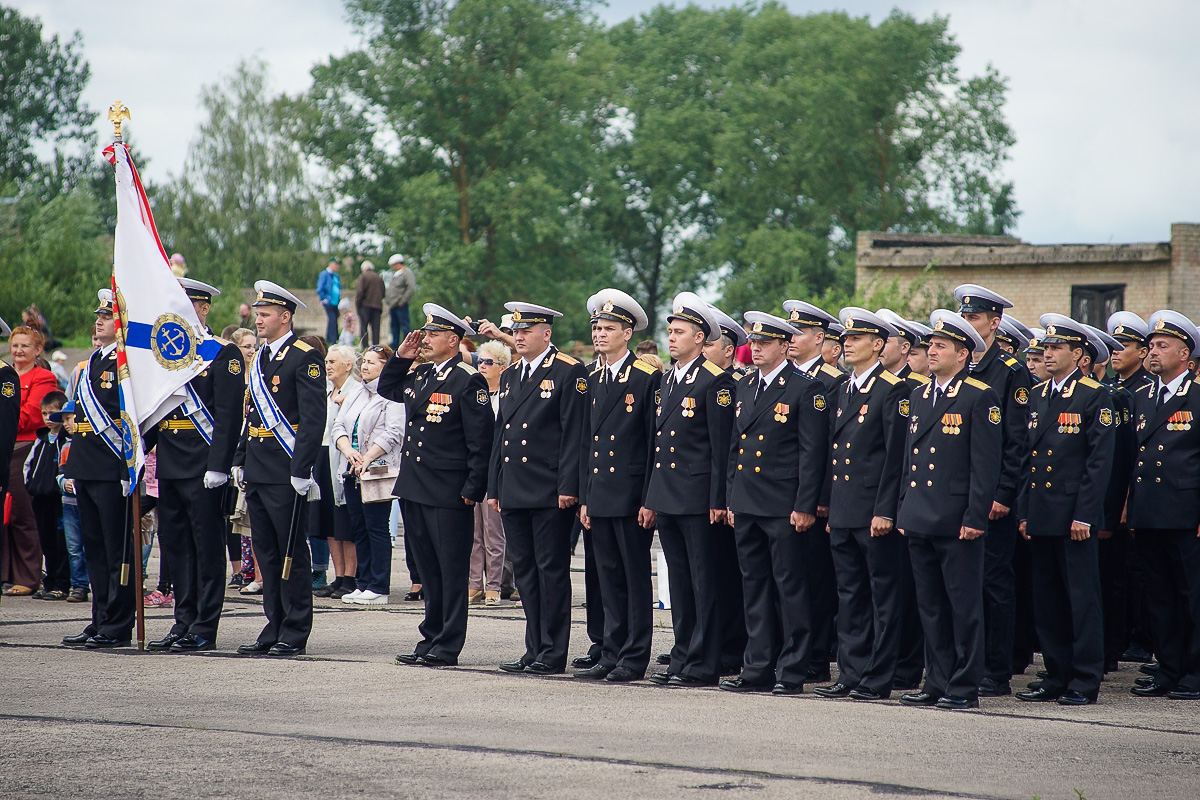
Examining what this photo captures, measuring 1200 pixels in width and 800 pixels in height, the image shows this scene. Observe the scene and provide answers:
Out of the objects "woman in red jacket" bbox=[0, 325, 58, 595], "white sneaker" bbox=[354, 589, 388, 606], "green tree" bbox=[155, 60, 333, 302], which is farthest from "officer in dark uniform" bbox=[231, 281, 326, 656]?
"green tree" bbox=[155, 60, 333, 302]

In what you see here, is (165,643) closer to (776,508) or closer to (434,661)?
(434,661)

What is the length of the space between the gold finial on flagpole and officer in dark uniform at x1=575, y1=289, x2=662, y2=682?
141 inches

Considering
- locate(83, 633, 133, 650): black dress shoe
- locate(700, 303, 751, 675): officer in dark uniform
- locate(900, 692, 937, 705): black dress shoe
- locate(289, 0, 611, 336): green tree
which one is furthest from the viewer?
locate(289, 0, 611, 336): green tree

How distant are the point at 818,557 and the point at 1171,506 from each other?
85.3 inches

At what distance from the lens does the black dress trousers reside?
9.05 metres

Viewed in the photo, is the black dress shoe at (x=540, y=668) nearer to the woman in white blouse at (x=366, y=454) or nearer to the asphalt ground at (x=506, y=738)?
the asphalt ground at (x=506, y=738)

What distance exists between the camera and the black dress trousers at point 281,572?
9.05m

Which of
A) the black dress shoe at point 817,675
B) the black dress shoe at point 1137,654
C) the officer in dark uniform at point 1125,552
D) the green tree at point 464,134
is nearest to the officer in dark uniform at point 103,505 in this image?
the black dress shoe at point 817,675

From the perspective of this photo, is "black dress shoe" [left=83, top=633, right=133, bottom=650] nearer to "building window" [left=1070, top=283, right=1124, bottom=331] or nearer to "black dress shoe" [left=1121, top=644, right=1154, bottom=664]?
"black dress shoe" [left=1121, top=644, right=1154, bottom=664]

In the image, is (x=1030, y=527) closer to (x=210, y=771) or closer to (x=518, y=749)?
(x=518, y=749)

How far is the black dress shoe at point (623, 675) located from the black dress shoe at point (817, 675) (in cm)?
104

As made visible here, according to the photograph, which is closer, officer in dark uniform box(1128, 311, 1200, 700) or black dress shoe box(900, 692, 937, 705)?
black dress shoe box(900, 692, 937, 705)

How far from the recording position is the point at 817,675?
8.56 m

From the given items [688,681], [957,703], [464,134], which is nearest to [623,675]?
[688,681]
